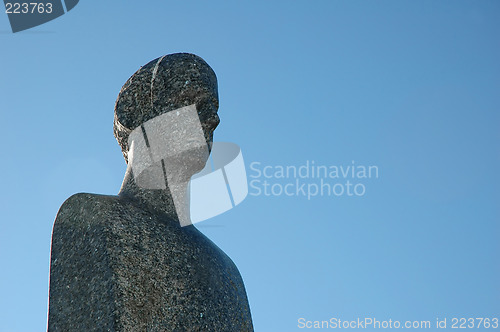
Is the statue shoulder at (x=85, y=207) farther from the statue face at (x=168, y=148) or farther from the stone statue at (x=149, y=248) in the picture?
the statue face at (x=168, y=148)

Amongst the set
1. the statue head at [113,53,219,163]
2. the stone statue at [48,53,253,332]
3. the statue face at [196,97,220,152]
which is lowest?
the stone statue at [48,53,253,332]

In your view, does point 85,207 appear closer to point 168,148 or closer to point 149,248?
point 149,248

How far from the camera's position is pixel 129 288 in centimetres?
387

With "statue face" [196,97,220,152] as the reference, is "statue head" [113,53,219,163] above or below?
Answer: above

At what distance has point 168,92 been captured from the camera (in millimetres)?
4660

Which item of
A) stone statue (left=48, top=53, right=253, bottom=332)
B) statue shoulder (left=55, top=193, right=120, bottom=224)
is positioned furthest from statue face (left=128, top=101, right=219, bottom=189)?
statue shoulder (left=55, top=193, right=120, bottom=224)

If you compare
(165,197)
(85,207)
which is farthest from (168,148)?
(85,207)

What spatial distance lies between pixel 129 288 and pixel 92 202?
0.69 m

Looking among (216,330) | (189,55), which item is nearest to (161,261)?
(216,330)

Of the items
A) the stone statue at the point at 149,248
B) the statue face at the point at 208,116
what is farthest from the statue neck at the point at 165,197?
Result: the statue face at the point at 208,116

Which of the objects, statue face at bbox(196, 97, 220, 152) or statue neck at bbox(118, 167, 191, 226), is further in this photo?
statue face at bbox(196, 97, 220, 152)

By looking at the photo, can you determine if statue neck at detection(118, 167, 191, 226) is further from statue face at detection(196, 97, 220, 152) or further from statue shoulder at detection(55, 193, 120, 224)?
statue face at detection(196, 97, 220, 152)

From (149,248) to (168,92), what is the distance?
1.19m

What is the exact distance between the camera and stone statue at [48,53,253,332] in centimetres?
388
